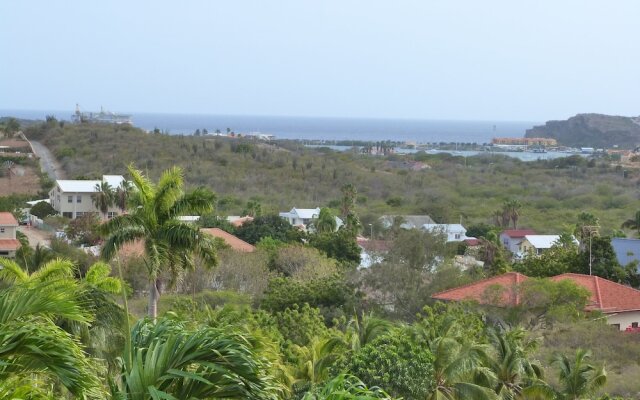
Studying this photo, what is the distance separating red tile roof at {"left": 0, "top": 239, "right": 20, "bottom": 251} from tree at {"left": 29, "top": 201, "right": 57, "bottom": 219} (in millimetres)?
17373

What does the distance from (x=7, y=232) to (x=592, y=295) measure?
92.6 ft

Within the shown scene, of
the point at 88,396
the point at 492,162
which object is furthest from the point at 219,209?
the point at 492,162

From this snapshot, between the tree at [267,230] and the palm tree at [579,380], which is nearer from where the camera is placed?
the palm tree at [579,380]

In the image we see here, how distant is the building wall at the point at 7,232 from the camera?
46.6 metres

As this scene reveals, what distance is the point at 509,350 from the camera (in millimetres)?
18984

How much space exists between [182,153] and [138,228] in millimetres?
91197

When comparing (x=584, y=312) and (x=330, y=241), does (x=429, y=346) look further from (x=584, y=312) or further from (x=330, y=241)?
(x=330, y=241)

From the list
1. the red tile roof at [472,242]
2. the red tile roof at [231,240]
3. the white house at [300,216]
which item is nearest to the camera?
the red tile roof at [231,240]

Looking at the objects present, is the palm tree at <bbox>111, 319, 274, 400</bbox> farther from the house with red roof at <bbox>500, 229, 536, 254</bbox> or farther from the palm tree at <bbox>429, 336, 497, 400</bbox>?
the house with red roof at <bbox>500, 229, 536, 254</bbox>

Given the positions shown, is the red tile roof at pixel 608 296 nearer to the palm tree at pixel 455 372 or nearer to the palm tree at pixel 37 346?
the palm tree at pixel 455 372

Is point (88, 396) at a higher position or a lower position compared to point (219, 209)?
higher

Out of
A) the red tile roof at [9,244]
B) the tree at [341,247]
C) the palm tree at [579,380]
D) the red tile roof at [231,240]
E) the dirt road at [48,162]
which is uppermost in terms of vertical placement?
the palm tree at [579,380]

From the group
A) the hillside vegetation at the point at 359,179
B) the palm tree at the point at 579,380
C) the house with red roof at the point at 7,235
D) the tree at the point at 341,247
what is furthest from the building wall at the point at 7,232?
the palm tree at the point at 579,380

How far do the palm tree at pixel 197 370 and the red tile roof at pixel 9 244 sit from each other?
39.6 metres
